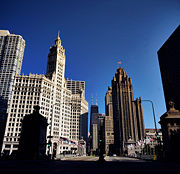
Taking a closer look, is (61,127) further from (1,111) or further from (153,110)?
(153,110)

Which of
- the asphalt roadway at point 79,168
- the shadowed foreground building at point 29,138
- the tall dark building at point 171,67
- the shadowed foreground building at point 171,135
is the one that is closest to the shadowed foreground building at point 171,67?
the tall dark building at point 171,67

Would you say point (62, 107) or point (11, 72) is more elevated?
point (11, 72)

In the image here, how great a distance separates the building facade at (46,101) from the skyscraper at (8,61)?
52.7 m

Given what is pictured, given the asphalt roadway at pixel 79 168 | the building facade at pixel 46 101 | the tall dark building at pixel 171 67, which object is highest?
the tall dark building at pixel 171 67

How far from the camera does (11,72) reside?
528 feet

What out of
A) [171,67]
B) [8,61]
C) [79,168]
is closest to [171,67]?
[171,67]

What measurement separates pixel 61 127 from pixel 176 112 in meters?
89.6

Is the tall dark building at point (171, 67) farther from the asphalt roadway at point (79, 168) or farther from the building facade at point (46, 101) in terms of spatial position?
the asphalt roadway at point (79, 168)

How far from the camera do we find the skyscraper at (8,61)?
6048 inches

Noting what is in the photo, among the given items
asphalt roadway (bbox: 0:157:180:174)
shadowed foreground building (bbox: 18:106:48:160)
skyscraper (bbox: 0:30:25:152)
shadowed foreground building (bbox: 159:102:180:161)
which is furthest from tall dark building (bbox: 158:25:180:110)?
skyscraper (bbox: 0:30:25:152)

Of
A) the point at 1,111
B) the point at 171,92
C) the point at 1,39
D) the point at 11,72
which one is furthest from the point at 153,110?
the point at 1,39

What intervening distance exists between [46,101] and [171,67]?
110 metres

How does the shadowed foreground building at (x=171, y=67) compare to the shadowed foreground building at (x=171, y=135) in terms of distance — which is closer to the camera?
the shadowed foreground building at (x=171, y=135)

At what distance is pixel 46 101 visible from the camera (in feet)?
358
